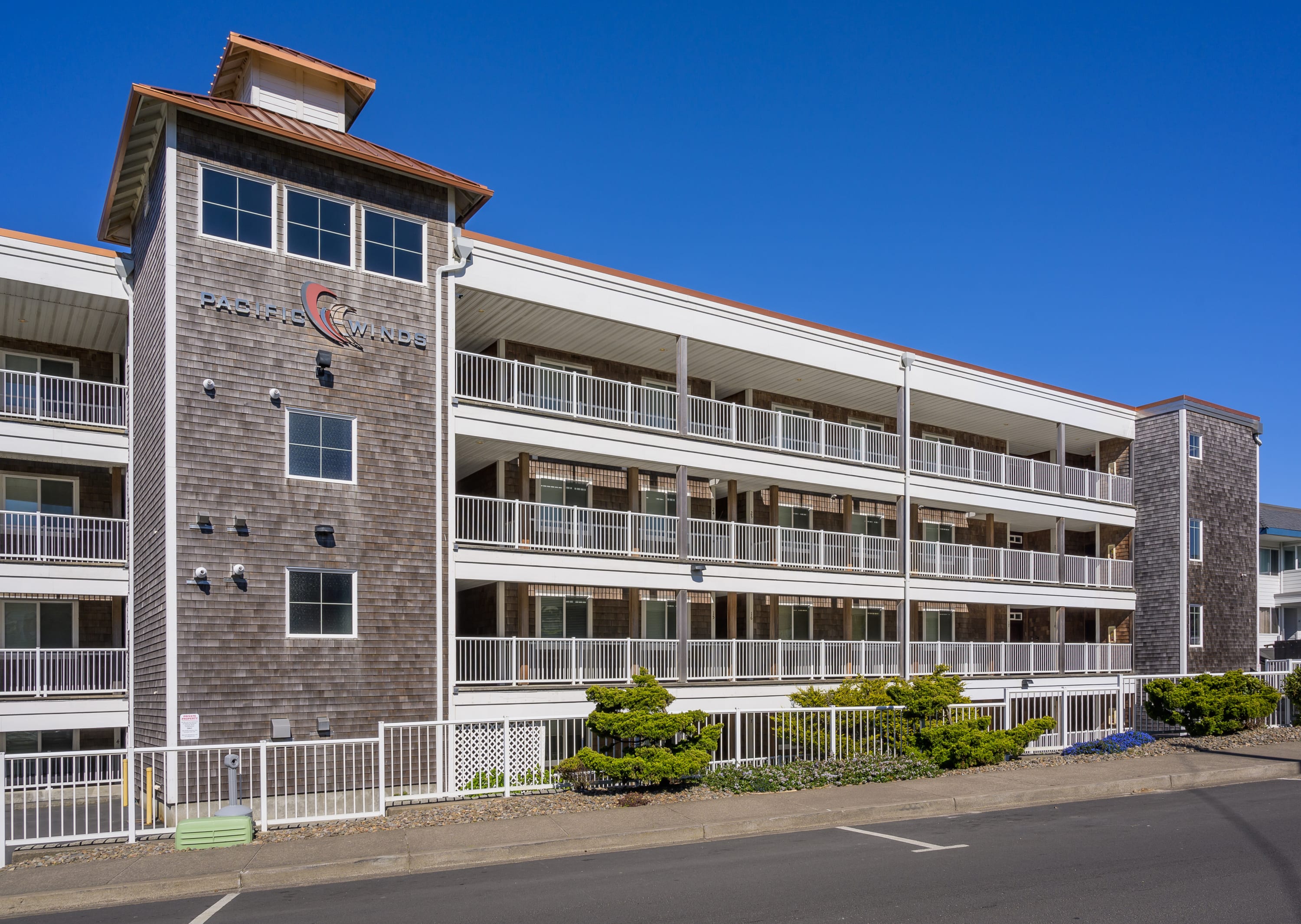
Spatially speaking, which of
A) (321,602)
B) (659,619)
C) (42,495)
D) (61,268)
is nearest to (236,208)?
(61,268)

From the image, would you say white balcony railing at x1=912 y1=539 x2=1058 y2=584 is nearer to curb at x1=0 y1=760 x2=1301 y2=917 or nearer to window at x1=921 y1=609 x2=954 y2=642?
window at x1=921 y1=609 x2=954 y2=642

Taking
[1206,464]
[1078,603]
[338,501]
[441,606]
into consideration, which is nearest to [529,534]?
[441,606]

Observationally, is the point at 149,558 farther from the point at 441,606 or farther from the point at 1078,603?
the point at 1078,603

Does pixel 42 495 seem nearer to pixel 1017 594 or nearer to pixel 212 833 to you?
pixel 212 833

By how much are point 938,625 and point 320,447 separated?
20.6 m

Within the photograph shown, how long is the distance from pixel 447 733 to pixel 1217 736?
15144mm

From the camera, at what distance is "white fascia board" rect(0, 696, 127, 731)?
60.7ft

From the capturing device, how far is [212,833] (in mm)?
12359

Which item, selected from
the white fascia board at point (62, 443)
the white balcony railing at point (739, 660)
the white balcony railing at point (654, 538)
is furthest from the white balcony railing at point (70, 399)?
the white balcony railing at point (739, 660)

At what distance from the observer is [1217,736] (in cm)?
2127

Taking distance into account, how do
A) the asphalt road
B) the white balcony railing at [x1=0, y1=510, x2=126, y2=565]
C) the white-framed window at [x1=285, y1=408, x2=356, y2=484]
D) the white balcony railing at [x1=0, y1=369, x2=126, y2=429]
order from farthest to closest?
1. the white balcony railing at [x1=0, y1=369, x2=126, y2=429]
2. the white balcony railing at [x1=0, y1=510, x2=126, y2=565]
3. the white-framed window at [x1=285, y1=408, x2=356, y2=484]
4. the asphalt road

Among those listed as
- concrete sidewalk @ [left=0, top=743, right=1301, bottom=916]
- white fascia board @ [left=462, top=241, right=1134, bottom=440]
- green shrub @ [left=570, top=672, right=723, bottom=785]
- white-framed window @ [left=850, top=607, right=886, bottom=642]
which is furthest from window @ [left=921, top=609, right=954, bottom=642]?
green shrub @ [left=570, top=672, right=723, bottom=785]

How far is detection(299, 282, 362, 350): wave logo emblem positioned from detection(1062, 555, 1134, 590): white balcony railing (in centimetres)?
2257

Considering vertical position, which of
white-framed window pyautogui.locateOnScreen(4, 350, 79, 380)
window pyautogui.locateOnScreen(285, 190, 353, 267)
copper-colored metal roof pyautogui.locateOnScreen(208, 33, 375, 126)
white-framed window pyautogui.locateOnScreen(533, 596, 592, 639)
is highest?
copper-colored metal roof pyautogui.locateOnScreen(208, 33, 375, 126)
